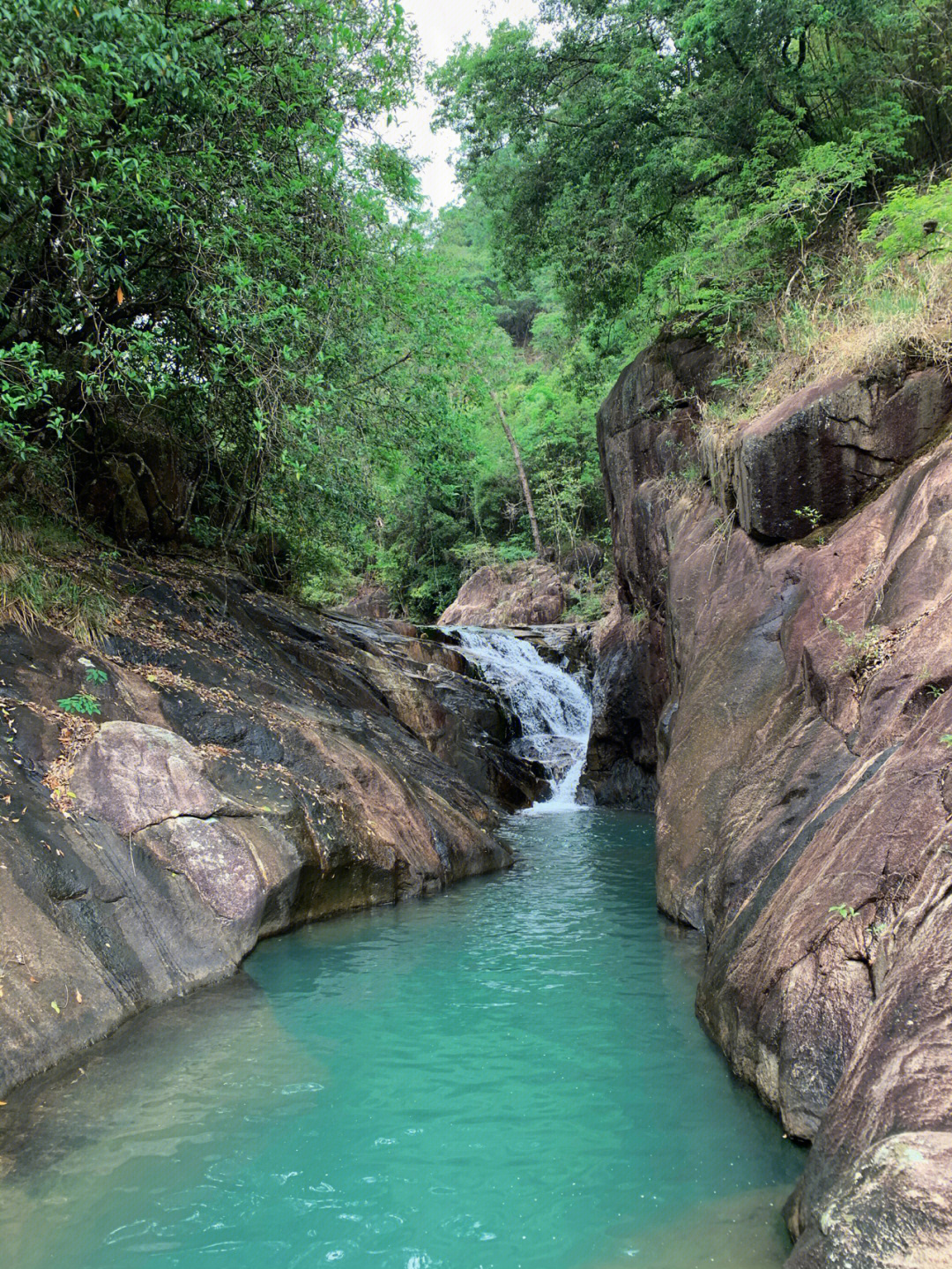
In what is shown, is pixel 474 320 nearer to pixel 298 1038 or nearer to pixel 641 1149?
pixel 298 1038

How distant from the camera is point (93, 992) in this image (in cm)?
529

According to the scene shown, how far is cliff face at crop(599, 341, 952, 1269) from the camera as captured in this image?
276cm

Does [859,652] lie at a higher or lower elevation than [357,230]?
lower

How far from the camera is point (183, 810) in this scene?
6.99m

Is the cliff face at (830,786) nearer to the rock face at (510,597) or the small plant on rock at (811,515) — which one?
the small plant on rock at (811,515)

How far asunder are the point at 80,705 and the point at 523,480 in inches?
1104

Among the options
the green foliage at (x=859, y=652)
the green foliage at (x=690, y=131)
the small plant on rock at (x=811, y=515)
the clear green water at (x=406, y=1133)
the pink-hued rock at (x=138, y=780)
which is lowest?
the clear green water at (x=406, y=1133)

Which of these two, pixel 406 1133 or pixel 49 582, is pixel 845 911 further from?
pixel 49 582

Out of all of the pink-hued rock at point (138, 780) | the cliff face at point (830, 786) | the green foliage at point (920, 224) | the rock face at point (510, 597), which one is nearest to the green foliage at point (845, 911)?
the cliff face at point (830, 786)

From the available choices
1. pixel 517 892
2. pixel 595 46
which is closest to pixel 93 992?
pixel 517 892

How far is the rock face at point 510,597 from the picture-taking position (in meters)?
29.5

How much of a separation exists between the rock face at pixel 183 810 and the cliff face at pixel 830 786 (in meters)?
3.03

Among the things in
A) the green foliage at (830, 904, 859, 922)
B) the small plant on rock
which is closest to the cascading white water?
the small plant on rock

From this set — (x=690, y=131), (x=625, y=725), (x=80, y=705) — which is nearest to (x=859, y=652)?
(x=80, y=705)
